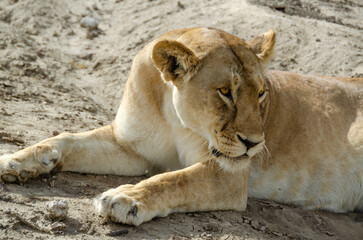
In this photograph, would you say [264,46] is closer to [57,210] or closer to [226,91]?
[226,91]

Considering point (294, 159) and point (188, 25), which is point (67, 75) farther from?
point (294, 159)

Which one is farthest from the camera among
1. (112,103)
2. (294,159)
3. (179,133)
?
(112,103)

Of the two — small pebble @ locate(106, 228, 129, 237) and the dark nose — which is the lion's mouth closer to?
the dark nose

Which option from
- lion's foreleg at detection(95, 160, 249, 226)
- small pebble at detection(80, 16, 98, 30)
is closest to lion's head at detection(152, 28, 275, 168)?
lion's foreleg at detection(95, 160, 249, 226)

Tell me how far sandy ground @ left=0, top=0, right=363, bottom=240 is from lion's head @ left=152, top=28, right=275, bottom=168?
1.89 feet

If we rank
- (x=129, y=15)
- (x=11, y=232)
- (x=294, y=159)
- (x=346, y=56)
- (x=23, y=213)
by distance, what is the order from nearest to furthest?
(x=11, y=232)
(x=23, y=213)
(x=294, y=159)
(x=346, y=56)
(x=129, y=15)

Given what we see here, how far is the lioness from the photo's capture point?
3.38 metres

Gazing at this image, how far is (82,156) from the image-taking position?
13.1 ft

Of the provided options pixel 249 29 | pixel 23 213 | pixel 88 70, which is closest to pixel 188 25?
pixel 249 29

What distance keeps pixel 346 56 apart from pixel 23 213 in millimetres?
4880

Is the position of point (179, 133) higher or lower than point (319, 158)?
higher

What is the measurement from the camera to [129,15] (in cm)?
790

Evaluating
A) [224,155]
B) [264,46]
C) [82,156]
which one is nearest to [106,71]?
[82,156]

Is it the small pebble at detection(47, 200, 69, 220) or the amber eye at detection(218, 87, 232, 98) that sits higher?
the amber eye at detection(218, 87, 232, 98)
